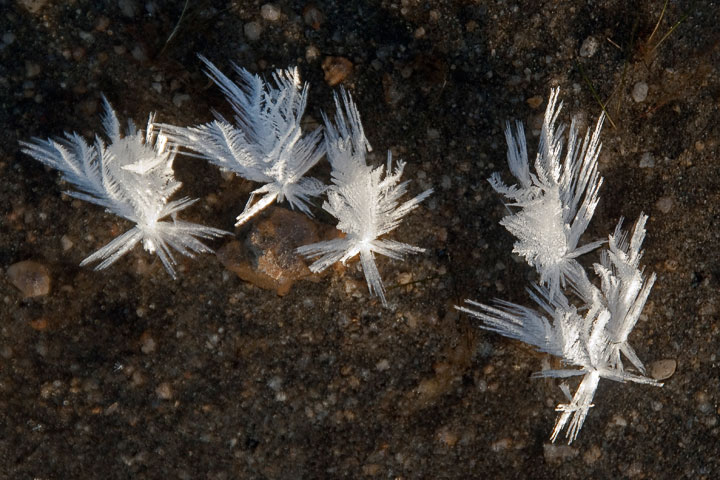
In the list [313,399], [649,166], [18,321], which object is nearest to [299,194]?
[313,399]

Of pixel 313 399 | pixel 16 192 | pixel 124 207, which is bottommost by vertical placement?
pixel 313 399

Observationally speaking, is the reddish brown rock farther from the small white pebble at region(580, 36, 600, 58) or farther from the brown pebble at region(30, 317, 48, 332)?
the small white pebble at region(580, 36, 600, 58)

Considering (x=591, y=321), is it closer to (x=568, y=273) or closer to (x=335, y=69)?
(x=568, y=273)

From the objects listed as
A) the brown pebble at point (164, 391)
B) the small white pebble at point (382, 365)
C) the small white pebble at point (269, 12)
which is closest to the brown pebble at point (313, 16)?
the small white pebble at point (269, 12)

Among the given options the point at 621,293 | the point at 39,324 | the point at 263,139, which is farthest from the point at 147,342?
the point at 621,293

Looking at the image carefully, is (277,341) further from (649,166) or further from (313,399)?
(649,166)

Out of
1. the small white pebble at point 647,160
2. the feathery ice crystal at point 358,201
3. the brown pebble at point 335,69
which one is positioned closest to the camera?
the feathery ice crystal at point 358,201

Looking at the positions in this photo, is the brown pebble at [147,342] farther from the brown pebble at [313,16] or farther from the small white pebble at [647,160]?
the small white pebble at [647,160]
